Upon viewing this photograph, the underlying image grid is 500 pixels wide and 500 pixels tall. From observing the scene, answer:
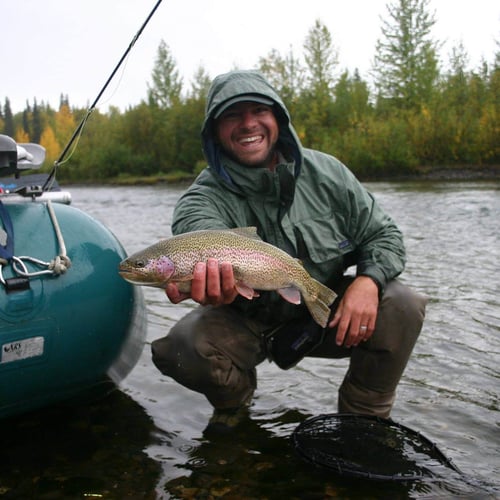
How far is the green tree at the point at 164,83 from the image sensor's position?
210 feet

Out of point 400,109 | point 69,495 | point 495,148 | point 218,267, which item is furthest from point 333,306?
point 400,109

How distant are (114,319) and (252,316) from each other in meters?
0.74

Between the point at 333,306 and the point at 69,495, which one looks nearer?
the point at 69,495

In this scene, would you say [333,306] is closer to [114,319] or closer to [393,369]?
[393,369]

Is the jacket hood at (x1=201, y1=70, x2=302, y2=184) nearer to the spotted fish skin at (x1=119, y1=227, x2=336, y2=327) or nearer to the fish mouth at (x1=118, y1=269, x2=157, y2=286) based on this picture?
the spotted fish skin at (x1=119, y1=227, x2=336, y2=327)

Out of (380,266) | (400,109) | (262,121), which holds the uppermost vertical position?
(400,109)

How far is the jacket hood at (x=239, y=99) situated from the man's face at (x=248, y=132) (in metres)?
0.07

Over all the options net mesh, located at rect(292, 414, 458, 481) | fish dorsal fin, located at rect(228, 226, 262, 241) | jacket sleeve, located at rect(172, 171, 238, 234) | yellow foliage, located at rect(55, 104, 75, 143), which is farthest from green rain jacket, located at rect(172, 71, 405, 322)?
yellow foliage, located at rect(55, 104, 75, 143)

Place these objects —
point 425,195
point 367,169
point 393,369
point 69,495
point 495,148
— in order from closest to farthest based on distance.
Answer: point 69,495 → point 393,369 → point 425,195 → point 495,148 → point 367,169

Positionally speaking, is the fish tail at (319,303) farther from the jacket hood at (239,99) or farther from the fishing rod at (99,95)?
the fishing rod at (99,95)

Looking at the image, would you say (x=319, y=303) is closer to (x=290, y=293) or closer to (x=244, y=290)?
(x=290, y=293)

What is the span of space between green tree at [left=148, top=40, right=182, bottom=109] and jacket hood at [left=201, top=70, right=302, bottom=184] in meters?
62.4

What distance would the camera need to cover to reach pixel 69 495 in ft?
8.55

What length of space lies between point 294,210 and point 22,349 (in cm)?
157
